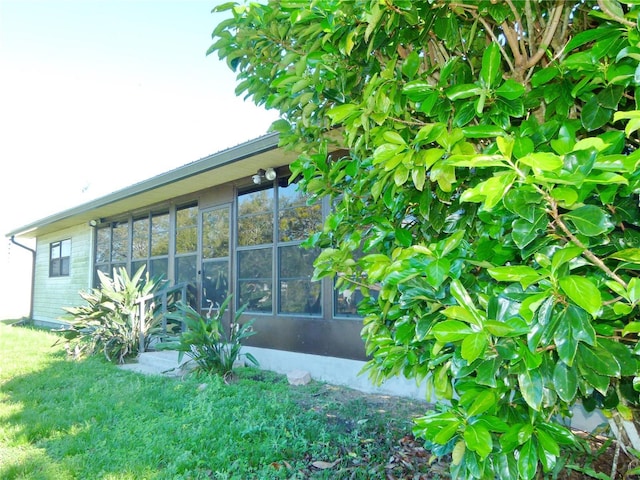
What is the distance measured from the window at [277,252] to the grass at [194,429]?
131cm

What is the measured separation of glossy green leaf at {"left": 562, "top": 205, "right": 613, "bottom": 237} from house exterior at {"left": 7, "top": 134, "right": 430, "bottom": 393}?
398cm

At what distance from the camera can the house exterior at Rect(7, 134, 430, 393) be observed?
534cm

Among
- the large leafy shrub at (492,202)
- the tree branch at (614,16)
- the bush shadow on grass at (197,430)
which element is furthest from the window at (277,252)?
the tree branch at (614,16)

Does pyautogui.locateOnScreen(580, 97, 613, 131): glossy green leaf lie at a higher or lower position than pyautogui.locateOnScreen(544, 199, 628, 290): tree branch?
higher

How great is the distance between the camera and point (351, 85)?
1784 millimetres

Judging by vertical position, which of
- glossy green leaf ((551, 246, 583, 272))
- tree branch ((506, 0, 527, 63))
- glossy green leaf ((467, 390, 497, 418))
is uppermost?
tree branch ((506, 0, 527, 63))

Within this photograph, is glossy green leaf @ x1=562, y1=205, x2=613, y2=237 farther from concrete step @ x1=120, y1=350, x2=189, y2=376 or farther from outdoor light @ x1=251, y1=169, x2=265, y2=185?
outdoor light @ x1=251, y1=169, x2=265, y2=185

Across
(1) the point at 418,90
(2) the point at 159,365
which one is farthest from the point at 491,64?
(2) the point at 159,365

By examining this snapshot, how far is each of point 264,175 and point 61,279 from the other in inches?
408

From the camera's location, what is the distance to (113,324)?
22.0ft

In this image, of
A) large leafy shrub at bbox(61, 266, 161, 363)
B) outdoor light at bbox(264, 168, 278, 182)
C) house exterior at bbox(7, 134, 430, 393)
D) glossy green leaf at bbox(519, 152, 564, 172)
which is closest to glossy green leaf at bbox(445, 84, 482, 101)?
glossy green leaf at bbox(519, 152, 564, 172)

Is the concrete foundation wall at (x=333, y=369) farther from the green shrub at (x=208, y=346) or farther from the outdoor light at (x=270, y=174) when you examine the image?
the outdoor light at (x=270, y=174)

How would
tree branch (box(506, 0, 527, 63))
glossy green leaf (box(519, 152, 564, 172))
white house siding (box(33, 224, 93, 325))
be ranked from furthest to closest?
white house siding (box(33, 224, 93, 325)) < tree branch (box(506, 0, 527, 63)) < glossy green leaf (box(519, 152, 564, 172))

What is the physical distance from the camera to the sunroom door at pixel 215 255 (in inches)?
284
